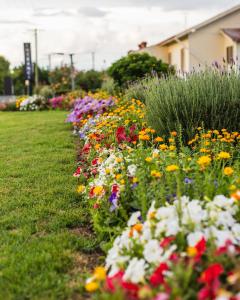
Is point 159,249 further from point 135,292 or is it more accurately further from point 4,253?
point 4,253

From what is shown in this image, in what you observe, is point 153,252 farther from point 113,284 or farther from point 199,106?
point 199,106

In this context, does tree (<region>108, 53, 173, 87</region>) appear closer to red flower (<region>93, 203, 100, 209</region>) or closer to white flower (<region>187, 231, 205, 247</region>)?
red flower (<region>93, 203, 100, 209</region>)

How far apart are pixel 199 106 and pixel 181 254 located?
3876mm

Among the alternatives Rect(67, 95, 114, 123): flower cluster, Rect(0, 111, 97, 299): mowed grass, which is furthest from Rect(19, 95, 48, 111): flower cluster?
Rect(0, 111, 97, 299): mowed grass

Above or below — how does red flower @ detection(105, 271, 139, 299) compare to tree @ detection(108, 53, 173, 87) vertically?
below

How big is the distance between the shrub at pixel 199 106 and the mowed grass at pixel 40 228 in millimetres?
1436

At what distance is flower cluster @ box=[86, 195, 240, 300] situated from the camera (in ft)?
7.50

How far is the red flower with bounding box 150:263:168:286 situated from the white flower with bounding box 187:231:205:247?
0.77 feet

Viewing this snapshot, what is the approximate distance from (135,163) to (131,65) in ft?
44.2

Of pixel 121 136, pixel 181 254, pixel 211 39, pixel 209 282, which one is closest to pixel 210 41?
pixel 211 39

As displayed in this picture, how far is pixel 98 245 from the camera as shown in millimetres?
3838

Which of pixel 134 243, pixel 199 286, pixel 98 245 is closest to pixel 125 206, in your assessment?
pixel 98 245

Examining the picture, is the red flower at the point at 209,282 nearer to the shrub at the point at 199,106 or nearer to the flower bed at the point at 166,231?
the flower bed at the point at 166,231

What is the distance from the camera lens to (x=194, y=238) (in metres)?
2.68
